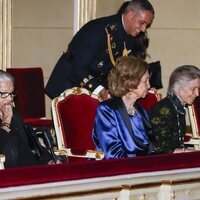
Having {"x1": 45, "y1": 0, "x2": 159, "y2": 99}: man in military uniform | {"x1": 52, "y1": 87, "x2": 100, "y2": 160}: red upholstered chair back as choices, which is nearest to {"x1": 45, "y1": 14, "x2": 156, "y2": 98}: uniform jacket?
{"x1": 45, "y1": 0, "x2": 159, "y2": 99}: man in military uniform

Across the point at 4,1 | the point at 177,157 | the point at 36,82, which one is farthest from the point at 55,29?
the point at 177,157

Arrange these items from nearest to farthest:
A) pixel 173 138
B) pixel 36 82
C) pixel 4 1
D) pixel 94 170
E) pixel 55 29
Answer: pixel 94 170 < pixel 173 138 < pixel 36 82 < pixel 4 1 < pixel 55 29

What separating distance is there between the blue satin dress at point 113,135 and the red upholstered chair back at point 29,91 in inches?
58.7

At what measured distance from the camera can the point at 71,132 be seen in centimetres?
524

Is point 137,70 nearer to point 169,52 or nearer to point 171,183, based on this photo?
point 171,183

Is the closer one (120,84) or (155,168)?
(155,168)

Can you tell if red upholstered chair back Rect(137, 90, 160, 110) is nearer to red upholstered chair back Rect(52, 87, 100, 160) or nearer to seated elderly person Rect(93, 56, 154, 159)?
red upholstered chair back Rect(52, 87, 100, 160)

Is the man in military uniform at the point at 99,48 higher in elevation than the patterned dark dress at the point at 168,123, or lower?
higher

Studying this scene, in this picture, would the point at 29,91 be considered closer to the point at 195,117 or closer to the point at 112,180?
the point at 195,117

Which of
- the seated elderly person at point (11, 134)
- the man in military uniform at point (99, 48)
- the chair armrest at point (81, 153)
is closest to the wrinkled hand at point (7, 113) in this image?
the seated elderly person at point (11, 134)

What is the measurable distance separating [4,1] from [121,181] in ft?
11.6

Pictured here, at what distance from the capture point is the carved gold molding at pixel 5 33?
7.05 m

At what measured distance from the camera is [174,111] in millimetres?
5281

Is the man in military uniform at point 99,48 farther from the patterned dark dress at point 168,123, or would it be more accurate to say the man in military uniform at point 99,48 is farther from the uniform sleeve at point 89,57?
the patterned dark dress at point 168,123
